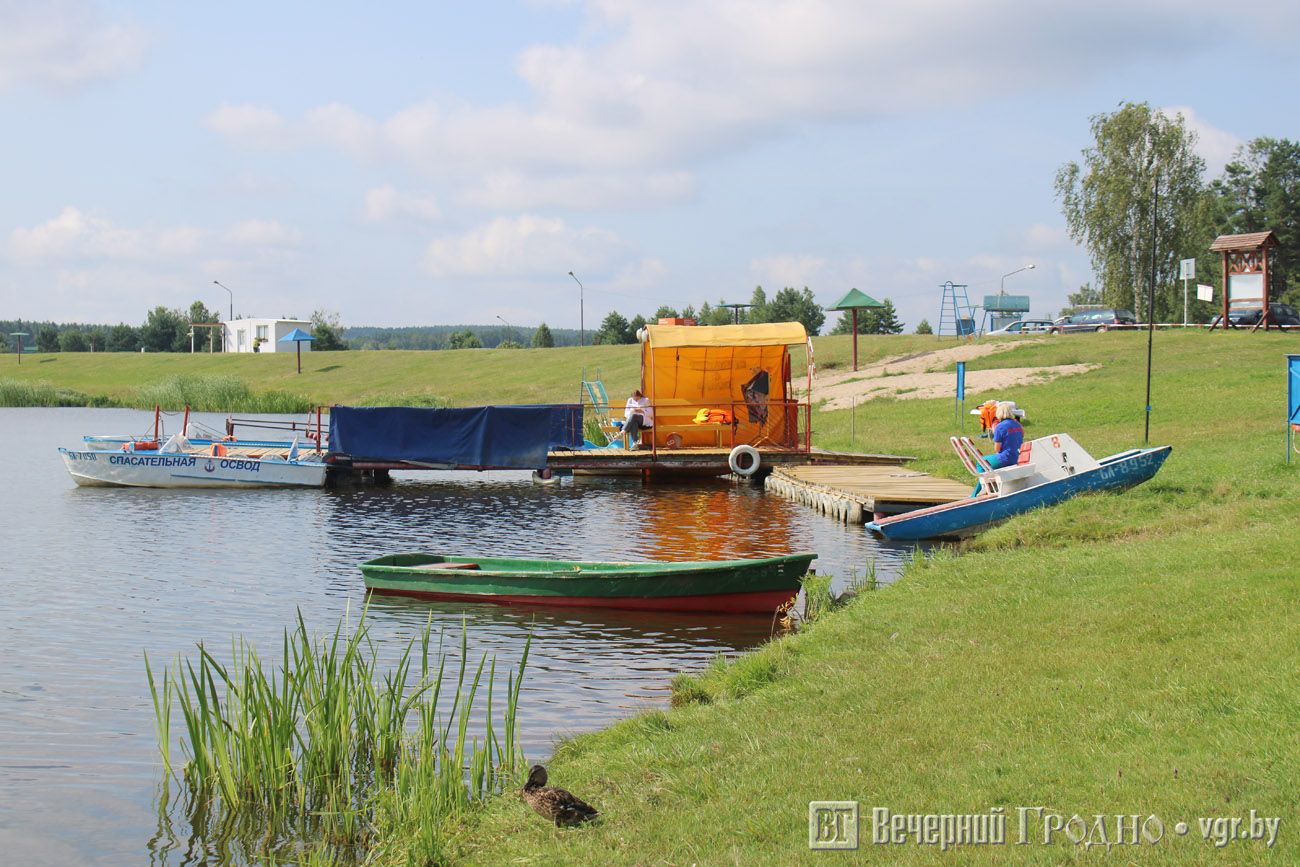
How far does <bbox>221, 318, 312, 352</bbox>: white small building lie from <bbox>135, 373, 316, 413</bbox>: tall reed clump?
135 feet

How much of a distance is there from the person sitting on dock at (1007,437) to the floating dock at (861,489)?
85.4 inches

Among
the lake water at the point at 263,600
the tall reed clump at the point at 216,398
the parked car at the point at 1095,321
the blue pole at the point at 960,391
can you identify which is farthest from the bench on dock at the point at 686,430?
the tall reed clump at the point at 216,398

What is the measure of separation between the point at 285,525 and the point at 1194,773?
2166 centimetres

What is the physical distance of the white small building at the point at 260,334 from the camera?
11456cm

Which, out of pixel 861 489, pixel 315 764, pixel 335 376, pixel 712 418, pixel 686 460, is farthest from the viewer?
pixel 335 376

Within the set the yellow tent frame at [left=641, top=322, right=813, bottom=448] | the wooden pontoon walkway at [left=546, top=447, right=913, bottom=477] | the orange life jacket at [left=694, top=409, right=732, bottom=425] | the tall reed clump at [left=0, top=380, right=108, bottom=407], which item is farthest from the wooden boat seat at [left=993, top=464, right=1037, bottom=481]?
the tall reed clump at [left=0, top=380, right=108, bottom=407]

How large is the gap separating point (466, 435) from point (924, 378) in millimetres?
21952

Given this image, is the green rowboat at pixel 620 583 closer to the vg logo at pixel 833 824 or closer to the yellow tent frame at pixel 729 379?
the vg logo at pixel 833 824

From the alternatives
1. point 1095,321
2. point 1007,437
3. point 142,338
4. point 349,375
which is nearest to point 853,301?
point 1095,321

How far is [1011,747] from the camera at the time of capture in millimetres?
6277

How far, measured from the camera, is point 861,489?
71.1 ft

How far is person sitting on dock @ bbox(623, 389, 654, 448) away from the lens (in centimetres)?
3055

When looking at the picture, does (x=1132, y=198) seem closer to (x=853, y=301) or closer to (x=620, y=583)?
(x=853, y=301)

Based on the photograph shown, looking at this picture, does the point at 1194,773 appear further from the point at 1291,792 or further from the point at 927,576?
the point at 927,576
